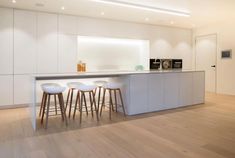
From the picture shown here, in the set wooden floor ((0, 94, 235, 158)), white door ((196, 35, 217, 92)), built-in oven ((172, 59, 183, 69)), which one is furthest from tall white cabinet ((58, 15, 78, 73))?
white door ((196, 35, 217, 92))

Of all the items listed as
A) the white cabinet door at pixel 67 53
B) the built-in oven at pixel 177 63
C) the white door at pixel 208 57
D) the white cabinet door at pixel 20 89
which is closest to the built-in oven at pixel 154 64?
the built-in oven at pixel 177 63

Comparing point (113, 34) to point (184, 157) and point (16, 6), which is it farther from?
point (184, 157)

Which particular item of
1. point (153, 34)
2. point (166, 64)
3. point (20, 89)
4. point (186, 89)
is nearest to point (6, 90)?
point (20, 89)

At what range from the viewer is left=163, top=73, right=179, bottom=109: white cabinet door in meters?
4.66

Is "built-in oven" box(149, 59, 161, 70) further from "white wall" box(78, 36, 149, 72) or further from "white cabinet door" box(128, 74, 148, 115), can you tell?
"white cabinet door" box(128, 74, 148, 115)

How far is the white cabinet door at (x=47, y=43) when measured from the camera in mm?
5156

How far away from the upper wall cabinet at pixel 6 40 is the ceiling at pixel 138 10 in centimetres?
25

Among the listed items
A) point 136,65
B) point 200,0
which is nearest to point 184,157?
point 200,0

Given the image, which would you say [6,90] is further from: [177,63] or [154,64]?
[177,63]

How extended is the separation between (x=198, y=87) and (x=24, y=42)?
184 inches

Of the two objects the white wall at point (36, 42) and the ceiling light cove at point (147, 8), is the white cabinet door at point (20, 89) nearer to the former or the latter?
the white wall at point (36, 42)

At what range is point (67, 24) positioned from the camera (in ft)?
17.9

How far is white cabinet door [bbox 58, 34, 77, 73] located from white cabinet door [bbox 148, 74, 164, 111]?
2355mm

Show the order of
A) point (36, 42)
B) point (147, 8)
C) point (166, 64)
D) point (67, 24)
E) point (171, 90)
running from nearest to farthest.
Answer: point (171, 90)
point (147, 8)
point (36, 42)
point (67, 24)
point (166, 64)
